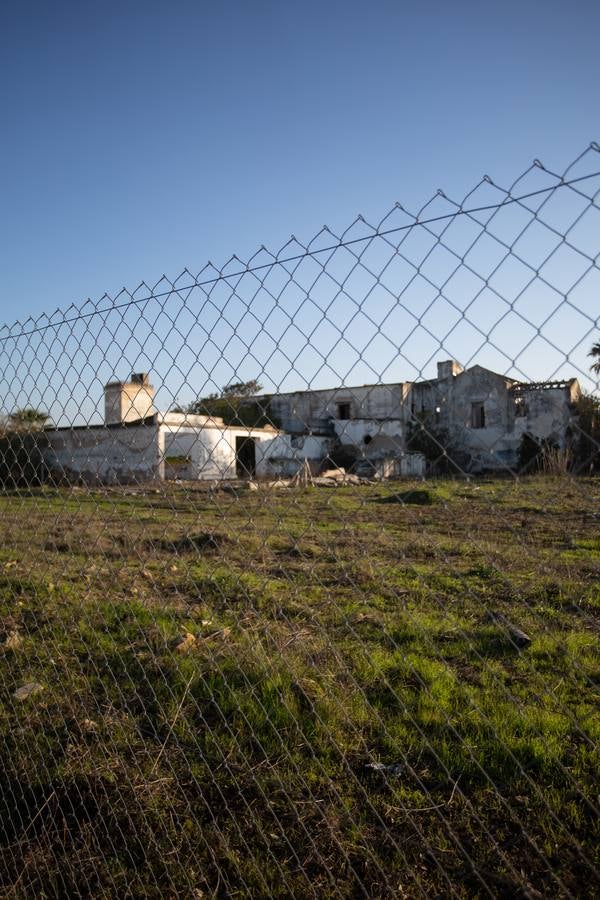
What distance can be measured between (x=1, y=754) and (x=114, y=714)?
0.52m

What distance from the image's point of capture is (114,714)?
8.90 ft

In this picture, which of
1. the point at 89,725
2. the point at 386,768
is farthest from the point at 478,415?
the point at 89,725

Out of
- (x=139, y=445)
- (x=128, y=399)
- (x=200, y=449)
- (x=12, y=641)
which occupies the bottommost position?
(x=12, y=641)

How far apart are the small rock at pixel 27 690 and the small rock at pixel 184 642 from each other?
722 millimetres

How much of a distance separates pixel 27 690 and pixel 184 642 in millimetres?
832

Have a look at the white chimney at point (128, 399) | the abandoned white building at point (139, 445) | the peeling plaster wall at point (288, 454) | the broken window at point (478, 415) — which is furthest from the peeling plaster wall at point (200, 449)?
the broken window at point (478, 415)

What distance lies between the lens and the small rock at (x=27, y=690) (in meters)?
2.97

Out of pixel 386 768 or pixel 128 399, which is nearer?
pixel 386 768

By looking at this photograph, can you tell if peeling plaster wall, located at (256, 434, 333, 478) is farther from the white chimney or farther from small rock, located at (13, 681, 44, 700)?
small rock, located at (13, 681, 44, 700)

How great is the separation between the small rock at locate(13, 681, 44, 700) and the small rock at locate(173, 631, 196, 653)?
72 cm

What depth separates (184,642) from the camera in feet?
10.9

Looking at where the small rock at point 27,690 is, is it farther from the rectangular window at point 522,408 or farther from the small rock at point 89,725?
the rectangular window at point 522,408

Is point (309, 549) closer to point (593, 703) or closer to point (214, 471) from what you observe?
point (593, 703)

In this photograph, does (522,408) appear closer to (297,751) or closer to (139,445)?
(297,751)
